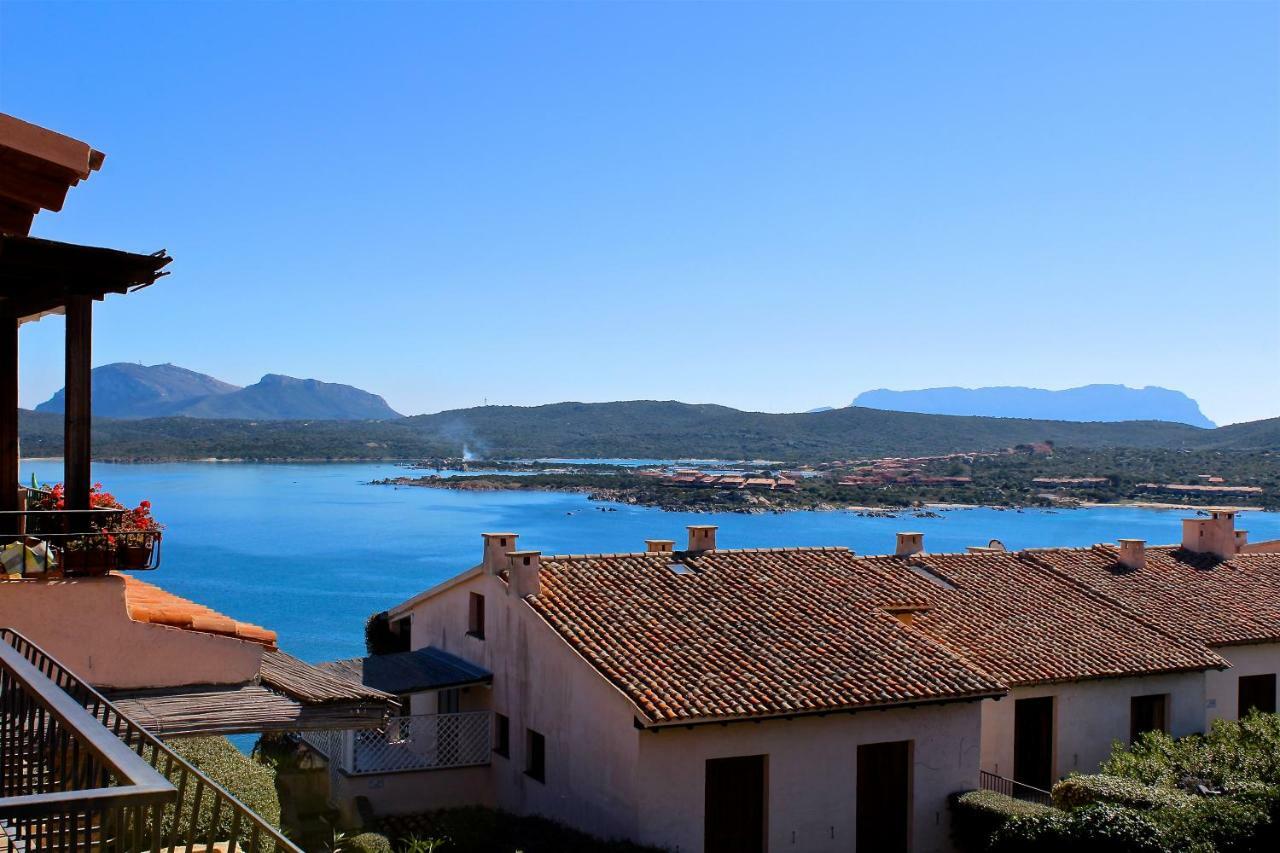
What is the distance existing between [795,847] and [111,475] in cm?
16639

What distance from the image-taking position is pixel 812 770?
48.8 ft

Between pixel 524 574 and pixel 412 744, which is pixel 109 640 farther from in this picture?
pixel 412 744

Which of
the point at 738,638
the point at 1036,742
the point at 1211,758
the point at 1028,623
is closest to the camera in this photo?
the point at 1211,758

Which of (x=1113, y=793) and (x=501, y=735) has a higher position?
(x=1113, y=793)

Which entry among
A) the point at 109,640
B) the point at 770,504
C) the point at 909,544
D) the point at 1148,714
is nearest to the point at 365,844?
the point at 109,640

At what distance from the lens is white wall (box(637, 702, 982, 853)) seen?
45.9 ft

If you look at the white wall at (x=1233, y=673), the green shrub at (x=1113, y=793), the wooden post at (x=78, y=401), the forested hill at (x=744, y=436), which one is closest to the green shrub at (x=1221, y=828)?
the green shrub at (x=1113, y=793)

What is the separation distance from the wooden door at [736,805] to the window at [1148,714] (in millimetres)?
7722

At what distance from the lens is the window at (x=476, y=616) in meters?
18.4

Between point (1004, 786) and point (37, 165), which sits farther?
point (1004, 786)

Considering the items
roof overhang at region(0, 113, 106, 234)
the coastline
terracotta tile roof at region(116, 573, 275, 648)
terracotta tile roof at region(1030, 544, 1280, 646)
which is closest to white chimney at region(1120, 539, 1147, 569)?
terracotta tile roof at region(1030, 544, 1280, 646)

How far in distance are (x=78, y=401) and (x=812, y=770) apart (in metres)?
10.3

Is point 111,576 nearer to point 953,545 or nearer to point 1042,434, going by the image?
point 953,545

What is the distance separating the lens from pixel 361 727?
10.1 metres
